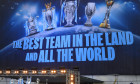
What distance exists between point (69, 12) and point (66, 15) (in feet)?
1.08

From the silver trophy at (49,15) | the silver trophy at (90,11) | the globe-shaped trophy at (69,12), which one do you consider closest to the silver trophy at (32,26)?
the silver trophy at (49,15)

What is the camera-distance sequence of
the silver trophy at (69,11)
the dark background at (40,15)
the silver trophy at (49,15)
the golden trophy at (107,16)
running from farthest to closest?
the silver trophy at (49,15) < the silver trophy at (69,11) < the golden trophy at (107,16) < the dark background at (40,15)

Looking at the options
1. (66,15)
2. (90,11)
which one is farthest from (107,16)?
(66,15)

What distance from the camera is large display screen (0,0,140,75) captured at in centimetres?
1680

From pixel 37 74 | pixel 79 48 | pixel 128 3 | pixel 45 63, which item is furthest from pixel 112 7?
pixel 37 74

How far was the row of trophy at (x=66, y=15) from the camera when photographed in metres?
17.8

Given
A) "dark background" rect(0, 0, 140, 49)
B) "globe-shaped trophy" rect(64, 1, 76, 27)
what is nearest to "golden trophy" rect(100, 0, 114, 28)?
"dark background" rect(0, 0, 140, 49)

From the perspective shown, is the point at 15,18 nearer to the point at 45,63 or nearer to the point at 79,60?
the point at 45,63

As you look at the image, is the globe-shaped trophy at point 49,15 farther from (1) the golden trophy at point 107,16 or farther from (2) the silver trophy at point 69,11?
(1) the golden trophy at point 107,16

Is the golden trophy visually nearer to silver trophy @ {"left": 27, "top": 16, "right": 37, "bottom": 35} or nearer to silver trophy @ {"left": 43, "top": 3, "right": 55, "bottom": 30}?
silver trophy @ {"left": 43, "top": 3, "right": 55, "bottom": 30}

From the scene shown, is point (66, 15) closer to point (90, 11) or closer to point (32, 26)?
point (90, 11)

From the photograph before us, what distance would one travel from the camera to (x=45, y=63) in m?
18.3

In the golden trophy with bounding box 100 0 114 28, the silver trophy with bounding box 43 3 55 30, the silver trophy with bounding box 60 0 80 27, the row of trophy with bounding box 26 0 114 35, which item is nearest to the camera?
the golden trophy with bounding box 100 0 114 28

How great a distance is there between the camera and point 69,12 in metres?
18.7
